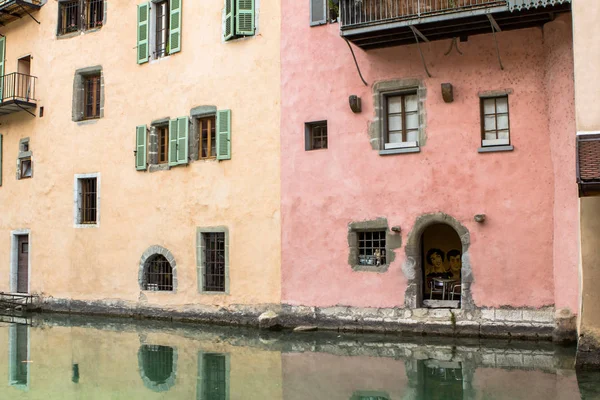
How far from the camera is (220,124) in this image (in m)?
17.3

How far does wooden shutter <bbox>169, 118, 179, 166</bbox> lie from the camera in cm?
1814

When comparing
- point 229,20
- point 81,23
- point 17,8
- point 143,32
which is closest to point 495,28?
point 229,20

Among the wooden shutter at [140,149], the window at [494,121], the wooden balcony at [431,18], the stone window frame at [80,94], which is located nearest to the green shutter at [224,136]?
the wooden shutter at [140,149]

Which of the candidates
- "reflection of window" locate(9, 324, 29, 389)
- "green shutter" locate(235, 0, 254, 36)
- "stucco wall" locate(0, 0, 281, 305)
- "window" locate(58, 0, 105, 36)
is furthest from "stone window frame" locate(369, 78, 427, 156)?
"window" locate(58, 0, 105, 36)

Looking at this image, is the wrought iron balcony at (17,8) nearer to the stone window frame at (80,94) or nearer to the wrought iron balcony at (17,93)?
the wrought iron balcony at (17,93)

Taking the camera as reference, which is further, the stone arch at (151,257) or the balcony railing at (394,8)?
the stone arch at (151,257)

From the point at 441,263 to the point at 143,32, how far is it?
9.91 meters

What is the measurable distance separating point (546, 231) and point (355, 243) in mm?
3936

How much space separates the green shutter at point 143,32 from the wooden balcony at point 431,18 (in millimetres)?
6742

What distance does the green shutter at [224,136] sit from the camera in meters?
17.2

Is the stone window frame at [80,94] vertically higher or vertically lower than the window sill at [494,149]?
higher

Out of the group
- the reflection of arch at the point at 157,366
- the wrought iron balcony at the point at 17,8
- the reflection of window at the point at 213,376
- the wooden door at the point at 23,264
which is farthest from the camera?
the wooden door at the point at 23,264

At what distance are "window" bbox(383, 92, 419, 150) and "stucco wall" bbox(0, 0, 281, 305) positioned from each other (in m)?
2.73

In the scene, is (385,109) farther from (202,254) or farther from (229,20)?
(202,254)
